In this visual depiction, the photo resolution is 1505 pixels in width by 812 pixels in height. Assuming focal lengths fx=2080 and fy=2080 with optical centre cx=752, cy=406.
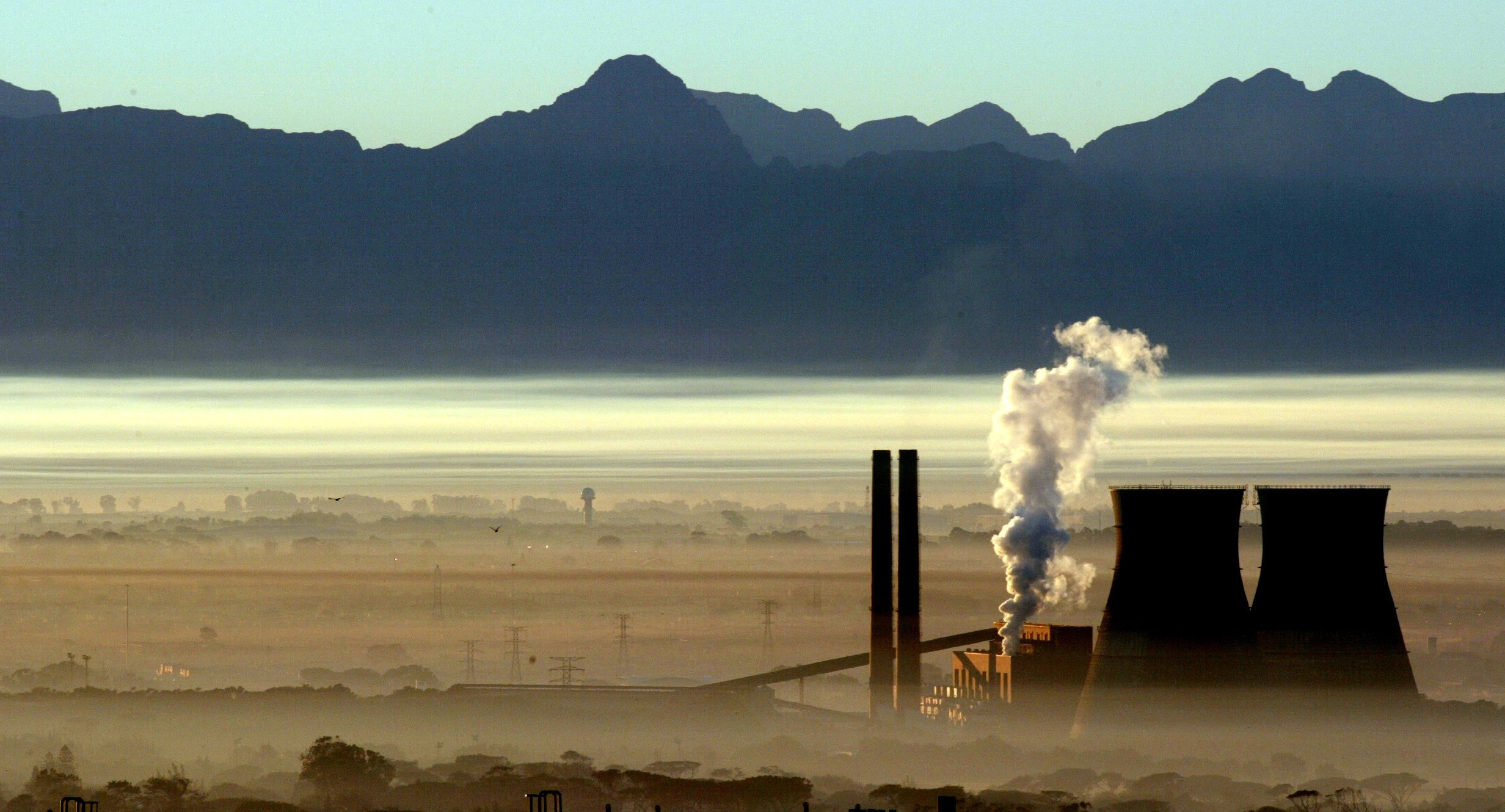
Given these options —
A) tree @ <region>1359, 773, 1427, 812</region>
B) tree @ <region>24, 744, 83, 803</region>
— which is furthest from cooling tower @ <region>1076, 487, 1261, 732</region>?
tree @ <region>24, 744, 83, 803</region>

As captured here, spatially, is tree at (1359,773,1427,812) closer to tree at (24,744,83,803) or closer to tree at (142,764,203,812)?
tree at (142,764,203,812)

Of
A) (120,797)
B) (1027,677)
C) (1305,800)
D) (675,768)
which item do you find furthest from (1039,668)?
(120,797)

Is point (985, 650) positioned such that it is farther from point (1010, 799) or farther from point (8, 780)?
point (8, 780)

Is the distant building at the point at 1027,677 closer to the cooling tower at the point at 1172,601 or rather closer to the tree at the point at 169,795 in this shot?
the cooling tower at the point at 1172,601

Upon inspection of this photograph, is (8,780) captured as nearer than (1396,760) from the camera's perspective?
No

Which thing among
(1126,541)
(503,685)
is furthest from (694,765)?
(1126,541)

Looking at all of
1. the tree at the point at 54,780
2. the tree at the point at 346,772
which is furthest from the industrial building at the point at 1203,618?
the tree at the point at 54,780
